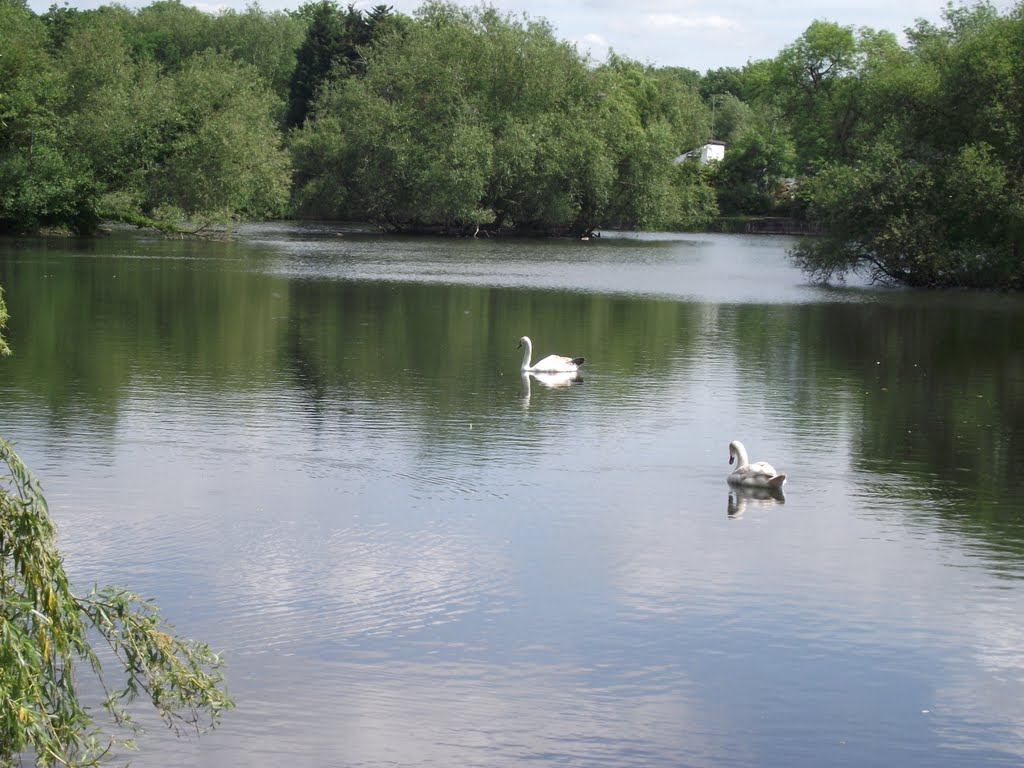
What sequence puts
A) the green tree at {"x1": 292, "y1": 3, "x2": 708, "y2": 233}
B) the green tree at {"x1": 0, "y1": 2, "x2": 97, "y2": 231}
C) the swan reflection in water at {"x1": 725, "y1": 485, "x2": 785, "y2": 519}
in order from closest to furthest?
1. the swan reflection in water at {"x1": 725, "y1": 485, "x2": 785, "y2": 519}
2. the green tree at {"x1": 0, "y1": 2, "x2": 97, "y2": 231}
3. the green tree at {"x1": 292, "y1": 3, "x2": 708, "y2": 233}

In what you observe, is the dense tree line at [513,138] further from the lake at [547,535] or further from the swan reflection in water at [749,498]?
the swan reflection in water at [749,498]

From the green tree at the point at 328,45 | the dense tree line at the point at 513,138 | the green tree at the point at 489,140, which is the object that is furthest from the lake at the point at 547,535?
the green tree at the point at 328,45

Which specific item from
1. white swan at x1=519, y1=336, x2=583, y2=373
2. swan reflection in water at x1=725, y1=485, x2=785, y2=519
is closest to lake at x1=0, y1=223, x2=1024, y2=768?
swan reflection in water at x1=725, y1=485, x2=785, y2=519

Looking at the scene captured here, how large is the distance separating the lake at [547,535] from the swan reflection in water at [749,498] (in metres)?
0.06

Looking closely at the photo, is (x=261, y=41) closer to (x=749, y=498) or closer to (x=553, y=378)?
(x=553, y=378)

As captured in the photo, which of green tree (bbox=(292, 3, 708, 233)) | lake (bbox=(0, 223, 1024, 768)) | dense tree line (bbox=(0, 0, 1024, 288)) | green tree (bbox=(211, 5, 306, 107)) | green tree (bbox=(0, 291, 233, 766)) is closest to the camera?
green tree (bbox=(0, 291, 233, 766))

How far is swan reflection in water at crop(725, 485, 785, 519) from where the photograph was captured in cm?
1304

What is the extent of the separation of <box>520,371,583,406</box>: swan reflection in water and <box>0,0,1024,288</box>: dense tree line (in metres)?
22.8

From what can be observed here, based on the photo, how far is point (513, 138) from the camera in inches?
2697

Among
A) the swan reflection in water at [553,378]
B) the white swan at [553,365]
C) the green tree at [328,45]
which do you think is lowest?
the swan reflection in water at [553,378]

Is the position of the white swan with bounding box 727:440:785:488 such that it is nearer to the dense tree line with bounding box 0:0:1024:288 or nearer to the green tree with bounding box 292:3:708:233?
the dense tree line with bounding box 0:0:1024:288

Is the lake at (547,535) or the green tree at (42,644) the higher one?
the green tree at (42,644)

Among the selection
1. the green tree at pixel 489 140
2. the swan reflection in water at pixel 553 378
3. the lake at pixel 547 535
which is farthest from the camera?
the green tree at pixel 489 140

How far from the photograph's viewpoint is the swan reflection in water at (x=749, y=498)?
13.0 meters
